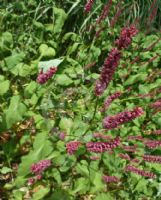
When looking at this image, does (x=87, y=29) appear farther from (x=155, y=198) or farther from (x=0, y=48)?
(x=155, y=198)

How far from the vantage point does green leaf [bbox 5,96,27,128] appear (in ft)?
9.02

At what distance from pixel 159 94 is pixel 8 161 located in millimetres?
1921

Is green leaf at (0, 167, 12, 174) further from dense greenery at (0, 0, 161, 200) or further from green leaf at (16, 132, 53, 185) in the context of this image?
green leaf at (16, 132, 53, 185)

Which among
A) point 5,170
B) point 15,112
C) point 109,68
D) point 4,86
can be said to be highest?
point 109,68

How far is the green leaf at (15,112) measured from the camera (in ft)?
9.02

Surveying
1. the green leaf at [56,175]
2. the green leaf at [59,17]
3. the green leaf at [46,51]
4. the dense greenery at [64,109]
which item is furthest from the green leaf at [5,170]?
the green leaf at [59,17]

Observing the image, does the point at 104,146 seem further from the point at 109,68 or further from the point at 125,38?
the point at 125,38

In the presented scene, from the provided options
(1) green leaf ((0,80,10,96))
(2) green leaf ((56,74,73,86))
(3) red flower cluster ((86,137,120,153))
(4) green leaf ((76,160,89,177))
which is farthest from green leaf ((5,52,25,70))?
(3) red flower cluster ((86,137,120,153))

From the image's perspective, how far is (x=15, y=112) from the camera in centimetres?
275

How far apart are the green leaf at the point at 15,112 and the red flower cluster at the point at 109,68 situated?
0.58 m

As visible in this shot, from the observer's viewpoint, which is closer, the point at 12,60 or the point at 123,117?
the point at 123,117

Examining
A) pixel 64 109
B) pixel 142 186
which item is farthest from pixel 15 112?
pixel 142 186

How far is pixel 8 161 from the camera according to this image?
2973 millimetres

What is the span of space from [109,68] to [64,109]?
1.36 metres
